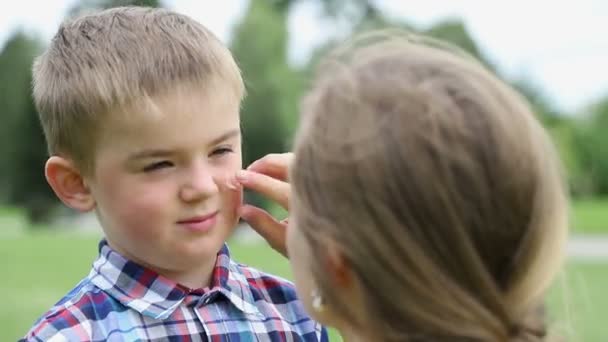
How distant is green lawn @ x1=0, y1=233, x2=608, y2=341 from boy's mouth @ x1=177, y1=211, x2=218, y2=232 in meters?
0.82

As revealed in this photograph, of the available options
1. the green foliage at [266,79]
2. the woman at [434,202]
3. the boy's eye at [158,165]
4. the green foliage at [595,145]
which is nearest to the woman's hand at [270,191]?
the boy's eye at [158,165]

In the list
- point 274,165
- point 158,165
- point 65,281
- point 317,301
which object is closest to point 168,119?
point 158,165

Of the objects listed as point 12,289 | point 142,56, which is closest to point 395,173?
point 142,56

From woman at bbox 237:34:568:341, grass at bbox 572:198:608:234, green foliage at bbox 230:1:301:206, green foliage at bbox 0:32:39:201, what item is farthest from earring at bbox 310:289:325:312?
green foliage at bbox 0:32:39:201

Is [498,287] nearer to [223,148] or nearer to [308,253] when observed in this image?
[308,253]

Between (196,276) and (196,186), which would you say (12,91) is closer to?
(196,276)

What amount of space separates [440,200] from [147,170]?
0.80 m

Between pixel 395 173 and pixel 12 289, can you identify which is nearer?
pixel 395 173

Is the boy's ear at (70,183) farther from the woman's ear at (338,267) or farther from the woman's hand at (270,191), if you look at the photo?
the woman's ear at (338,267)

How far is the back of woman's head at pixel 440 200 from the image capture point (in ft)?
5.89

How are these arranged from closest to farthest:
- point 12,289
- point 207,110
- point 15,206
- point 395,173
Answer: point 395,173, point 207,110, point 12,289, point 15,206

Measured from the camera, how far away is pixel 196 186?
2.32 meters

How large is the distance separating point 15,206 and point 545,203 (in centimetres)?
3679

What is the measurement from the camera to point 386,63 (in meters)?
1.92
